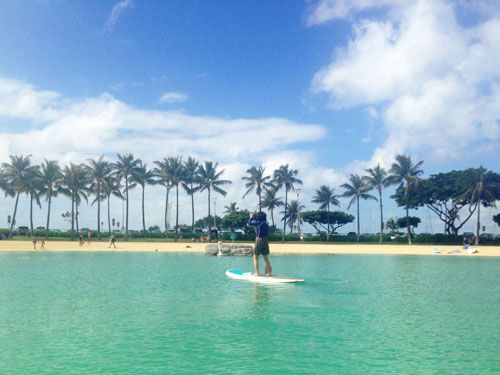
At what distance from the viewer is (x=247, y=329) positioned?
10.7m

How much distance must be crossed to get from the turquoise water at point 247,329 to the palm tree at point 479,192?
6297 cm

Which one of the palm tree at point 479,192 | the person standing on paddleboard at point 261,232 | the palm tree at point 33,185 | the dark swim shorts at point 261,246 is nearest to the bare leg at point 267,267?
the person standing on paddleboard at point 261,232

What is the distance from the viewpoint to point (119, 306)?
1374 centimetres

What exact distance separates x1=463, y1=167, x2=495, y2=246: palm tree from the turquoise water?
207ft

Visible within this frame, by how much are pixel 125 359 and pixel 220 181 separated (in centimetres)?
8574

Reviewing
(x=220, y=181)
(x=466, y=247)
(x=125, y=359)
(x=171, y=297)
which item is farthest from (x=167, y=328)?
(x=220, y=181)

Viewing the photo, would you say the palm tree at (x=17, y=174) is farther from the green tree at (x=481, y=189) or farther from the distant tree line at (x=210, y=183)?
the green tree at (x=481, y=189)

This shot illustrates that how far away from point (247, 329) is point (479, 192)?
74754mm

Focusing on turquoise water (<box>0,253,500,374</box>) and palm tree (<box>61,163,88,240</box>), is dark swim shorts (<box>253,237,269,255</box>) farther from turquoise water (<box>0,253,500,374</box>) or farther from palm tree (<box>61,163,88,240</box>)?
palm tree (<box>61,163,88,240</box>)

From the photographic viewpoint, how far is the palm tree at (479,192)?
250ft

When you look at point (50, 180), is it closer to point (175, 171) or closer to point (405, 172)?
point (175, 171)

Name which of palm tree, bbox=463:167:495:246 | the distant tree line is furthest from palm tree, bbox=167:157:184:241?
palm tree, bbox=463:167:495:246

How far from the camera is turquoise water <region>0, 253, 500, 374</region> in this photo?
7.98 m

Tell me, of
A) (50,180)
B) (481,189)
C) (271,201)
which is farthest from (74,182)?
(481,189)
